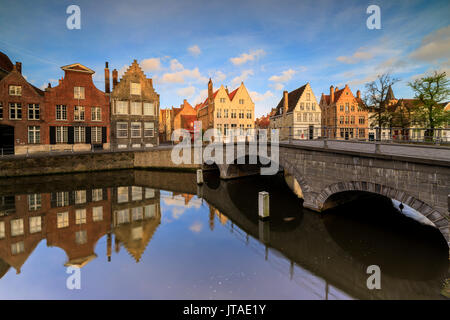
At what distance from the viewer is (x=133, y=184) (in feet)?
80.8

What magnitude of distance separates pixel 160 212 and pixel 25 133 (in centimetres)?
2608

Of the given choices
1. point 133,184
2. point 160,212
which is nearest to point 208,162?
point 133,184

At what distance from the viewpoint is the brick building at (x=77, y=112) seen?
31797mm

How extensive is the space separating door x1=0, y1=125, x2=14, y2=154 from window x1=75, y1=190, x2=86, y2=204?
1640 cm

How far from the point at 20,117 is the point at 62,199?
1958 cm

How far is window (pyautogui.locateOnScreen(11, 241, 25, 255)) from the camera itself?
417 inches

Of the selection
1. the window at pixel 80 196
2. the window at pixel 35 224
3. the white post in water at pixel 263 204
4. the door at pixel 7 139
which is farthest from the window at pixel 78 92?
the white post in water at pixel 263 204

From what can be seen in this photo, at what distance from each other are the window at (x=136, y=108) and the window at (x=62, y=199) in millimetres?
19379

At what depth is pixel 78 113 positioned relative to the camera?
33312 mm

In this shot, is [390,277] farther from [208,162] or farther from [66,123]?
[66,123]

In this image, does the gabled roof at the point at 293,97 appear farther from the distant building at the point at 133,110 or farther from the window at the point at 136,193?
the window at the point at 136,193

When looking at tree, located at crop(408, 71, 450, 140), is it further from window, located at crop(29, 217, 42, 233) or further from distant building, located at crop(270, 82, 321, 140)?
window, located at crop(29, 217, 42, 233)

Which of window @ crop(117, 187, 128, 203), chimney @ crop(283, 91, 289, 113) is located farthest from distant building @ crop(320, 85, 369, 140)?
window @ crop(117, 187, 128, 203)

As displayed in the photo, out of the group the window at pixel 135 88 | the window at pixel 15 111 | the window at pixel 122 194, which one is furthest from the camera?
the window at pixel 135 88
